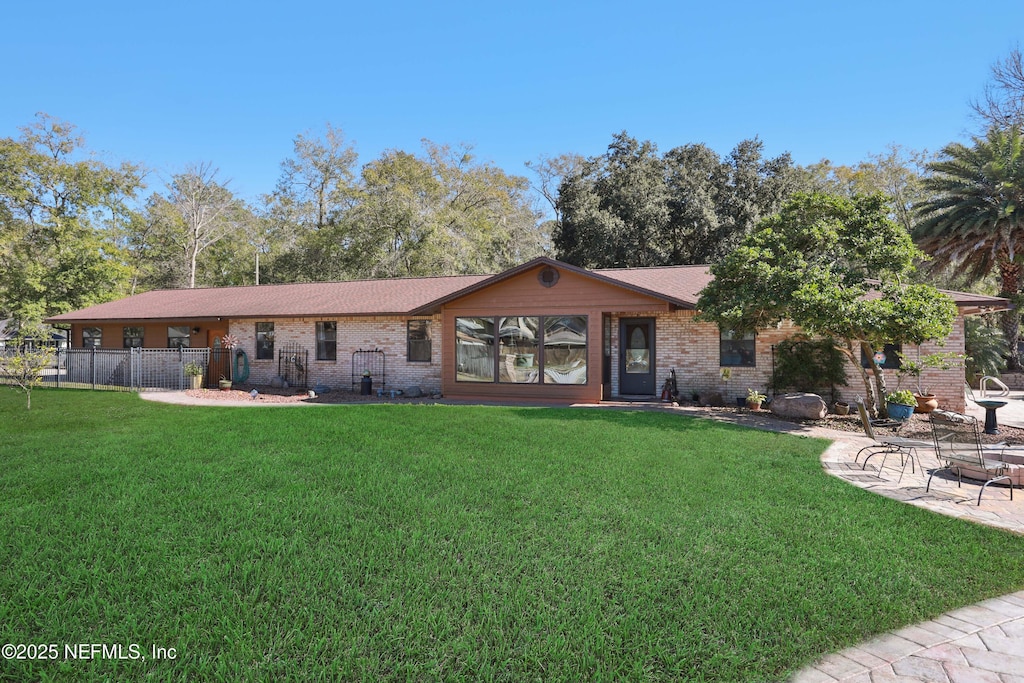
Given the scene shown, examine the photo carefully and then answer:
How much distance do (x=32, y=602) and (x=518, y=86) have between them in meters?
21.9

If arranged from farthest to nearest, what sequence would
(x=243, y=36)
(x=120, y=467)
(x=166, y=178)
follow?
(x=166, y=178)
(x=243, y=36)
(x=120, y=467)

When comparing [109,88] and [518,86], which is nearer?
[109,88]

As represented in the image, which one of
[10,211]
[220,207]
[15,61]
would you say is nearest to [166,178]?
[220,207]

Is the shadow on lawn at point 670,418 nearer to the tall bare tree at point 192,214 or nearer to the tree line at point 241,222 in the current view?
the tree line at point 241,222

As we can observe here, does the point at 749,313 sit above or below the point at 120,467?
above

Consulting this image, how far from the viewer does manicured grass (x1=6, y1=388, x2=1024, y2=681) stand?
304cm

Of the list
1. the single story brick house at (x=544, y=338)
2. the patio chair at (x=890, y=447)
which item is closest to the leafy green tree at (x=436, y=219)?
the single story brick house at (x=544, y=338)

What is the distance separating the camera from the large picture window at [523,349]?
1495cm

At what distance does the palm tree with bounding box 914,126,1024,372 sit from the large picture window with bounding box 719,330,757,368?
877 centimetres

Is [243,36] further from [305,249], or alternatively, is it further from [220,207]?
[220,207]

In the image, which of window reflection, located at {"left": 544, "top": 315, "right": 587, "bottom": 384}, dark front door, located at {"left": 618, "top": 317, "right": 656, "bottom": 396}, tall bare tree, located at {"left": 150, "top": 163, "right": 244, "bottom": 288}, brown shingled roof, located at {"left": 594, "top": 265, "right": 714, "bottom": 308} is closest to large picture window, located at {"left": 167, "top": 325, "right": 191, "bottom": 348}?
window reflection, located at {"left": 544, "top": 315, "right": 587, "bottom": 384}

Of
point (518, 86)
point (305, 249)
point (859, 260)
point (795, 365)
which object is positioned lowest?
point (795, 365)

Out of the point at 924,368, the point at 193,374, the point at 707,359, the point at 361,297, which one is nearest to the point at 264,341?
the point at 193,374

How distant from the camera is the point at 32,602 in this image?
11.3ft
